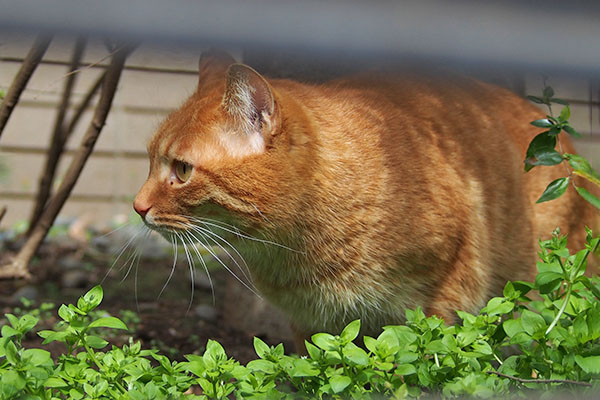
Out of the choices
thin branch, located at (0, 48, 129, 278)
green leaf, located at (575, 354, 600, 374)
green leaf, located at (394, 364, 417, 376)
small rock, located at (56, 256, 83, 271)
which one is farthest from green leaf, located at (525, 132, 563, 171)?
small rock, located at (56, 256, 83, 271)

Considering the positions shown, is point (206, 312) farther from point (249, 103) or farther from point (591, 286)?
point (591, 286)

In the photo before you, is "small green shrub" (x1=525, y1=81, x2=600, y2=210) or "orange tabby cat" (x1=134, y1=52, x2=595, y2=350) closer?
"small green shrub" (x1=525, y1=81, x2=600, y2=210)

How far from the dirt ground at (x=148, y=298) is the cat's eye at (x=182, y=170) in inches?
39.0

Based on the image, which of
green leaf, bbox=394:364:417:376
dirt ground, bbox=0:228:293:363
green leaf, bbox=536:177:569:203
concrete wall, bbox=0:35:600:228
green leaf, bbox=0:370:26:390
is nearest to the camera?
green leaf, bbox=0:370:26:390

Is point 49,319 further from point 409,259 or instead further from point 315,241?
point 409,259

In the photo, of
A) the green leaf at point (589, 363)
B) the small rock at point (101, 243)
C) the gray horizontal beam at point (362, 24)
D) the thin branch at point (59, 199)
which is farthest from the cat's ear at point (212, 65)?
the small rock at point (101, 243)

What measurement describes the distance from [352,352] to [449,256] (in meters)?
1.03

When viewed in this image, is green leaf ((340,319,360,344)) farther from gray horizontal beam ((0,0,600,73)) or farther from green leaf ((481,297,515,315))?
gray horizontal beam ((0,0,600,73))

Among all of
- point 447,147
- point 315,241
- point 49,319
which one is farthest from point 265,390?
point 49,319

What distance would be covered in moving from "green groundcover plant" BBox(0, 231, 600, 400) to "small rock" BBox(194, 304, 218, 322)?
78.8 inches

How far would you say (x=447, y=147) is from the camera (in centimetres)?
273

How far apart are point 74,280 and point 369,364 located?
116 inches

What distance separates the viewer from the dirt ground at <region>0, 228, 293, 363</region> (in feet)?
11.2

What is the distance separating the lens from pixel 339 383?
1519 millimetres
